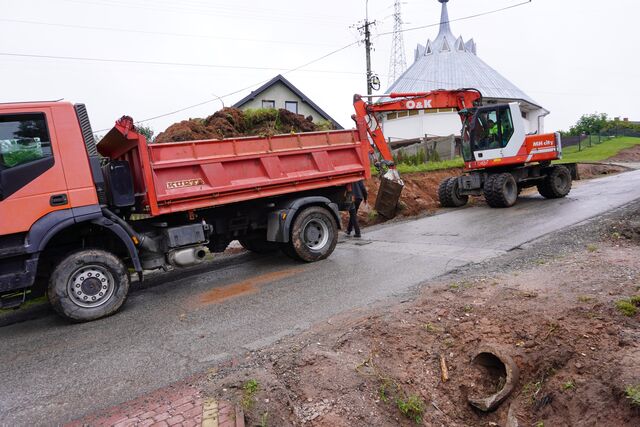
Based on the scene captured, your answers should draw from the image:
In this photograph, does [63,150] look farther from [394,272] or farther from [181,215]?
[394,272]

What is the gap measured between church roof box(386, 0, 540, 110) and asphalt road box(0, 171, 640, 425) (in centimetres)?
3130

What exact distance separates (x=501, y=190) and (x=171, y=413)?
1129 centimetres

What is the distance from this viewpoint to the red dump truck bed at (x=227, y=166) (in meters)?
6.29

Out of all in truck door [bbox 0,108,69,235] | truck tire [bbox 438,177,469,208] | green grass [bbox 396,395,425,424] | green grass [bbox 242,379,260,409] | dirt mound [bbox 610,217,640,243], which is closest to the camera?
green grass [bbox 242,379,260,409]

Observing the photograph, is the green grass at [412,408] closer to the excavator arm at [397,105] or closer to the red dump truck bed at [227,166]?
the red dump truck bed at [227,166]

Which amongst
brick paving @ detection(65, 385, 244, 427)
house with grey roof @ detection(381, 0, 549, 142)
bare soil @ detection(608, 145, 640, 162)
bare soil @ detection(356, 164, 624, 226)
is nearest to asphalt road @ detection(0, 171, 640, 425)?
brick paving @ detection(65, 385, 244, 427)

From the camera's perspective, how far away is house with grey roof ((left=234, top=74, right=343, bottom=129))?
24859 mm

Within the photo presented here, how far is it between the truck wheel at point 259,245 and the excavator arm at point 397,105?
2855mm

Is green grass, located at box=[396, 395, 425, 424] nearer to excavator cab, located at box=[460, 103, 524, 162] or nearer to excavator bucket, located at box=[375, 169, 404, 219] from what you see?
excavator bucket, located at box=[375, 169, 404, 219]

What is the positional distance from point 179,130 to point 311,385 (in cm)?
882

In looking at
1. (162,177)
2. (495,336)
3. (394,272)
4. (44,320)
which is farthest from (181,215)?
(495,336)

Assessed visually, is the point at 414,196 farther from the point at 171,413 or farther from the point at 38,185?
the point at 171,413

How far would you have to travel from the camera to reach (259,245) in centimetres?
888

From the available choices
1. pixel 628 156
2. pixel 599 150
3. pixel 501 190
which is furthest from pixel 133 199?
pixel 599 150
